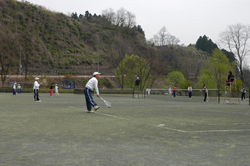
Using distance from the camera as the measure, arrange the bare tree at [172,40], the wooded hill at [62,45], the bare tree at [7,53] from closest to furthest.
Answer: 1. the bare tree at [7,53]
2. the wooded hill at [62,45]
3. the bare tree at [172,40]

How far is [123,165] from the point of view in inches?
172

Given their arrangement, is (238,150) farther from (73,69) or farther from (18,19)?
(18,19)

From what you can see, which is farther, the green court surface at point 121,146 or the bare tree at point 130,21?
the bare tree at point 130,21

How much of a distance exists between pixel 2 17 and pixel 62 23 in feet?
95.5

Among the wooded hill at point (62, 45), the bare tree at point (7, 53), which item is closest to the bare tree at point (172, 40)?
the wooded hill at point (62, 45)

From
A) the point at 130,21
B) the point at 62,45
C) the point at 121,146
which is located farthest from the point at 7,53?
the point at 130,21

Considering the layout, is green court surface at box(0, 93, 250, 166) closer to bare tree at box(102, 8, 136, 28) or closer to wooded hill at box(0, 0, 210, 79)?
wooded hill at box(0, 0, 210, 79)

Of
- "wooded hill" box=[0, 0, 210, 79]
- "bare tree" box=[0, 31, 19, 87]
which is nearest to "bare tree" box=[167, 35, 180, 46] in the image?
"wooded hill" box=[0, 0, 210, 79]

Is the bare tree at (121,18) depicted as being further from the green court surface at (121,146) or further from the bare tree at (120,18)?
the green court surface at (121,146)

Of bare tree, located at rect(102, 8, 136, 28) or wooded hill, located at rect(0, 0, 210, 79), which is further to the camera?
bare tree, located at rect(102, 8, 136, 28)

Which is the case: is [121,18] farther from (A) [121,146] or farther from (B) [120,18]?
(A) [121,146]

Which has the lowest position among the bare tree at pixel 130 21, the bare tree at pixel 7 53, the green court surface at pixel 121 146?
the green court surface at pixel 121 146

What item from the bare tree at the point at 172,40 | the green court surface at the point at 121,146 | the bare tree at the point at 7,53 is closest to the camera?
the green court surface at the point at 121,146

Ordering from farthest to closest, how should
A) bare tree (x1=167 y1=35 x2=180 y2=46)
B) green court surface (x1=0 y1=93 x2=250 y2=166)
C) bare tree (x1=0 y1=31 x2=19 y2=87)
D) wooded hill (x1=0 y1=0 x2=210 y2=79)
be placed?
bare tree (x1=167 y1=35 x2=180 y2=46) → wooded hill (x1=0 y1=0 x2=210 y2=79) → bare tree (x1=0 y1=31 x2=19 y2=87) → green court surface (x1=0 y1=93 x2=250 y2=166)
